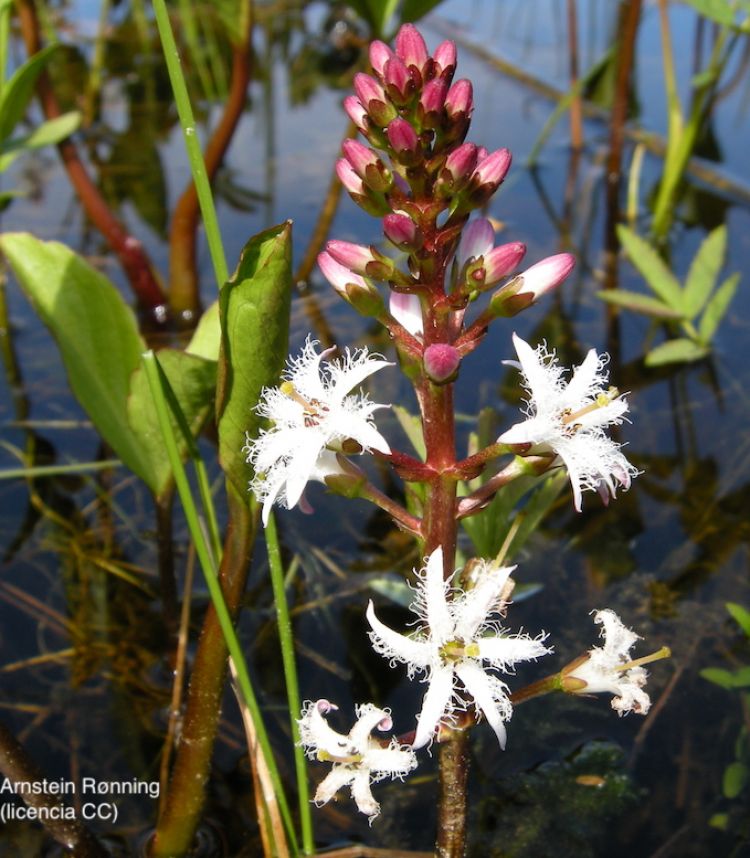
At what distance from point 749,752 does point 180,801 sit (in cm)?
94

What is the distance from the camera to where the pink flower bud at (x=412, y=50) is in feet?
3.74

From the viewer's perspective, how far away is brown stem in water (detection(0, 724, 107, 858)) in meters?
1.29

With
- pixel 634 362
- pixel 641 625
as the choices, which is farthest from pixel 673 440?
pixel 641 625

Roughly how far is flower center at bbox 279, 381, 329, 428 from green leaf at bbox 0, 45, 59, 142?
1.24m

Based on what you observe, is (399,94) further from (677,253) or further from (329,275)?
(677,253)

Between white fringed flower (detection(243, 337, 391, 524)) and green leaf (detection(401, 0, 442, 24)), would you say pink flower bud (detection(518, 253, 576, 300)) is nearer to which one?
white fringed flower (detection(243, 337, 391, 524))

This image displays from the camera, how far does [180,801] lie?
4.61 feet

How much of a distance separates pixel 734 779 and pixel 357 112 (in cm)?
120

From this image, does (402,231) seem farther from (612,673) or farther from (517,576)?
(517,576)

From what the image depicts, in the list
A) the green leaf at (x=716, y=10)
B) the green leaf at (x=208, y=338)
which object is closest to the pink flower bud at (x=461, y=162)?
the green leaf at (x=208, y=338)

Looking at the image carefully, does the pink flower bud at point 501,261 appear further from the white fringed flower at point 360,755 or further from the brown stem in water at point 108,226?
the brown stem in water at point 108,226

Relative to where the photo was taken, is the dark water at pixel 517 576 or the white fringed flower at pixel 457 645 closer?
the white fringed flower at pixel 457 645

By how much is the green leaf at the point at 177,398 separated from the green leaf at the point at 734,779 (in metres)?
1.03

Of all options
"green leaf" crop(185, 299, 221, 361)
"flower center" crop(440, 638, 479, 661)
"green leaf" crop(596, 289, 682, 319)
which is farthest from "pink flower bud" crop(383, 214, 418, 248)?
"green leaf" crop(596, 289, 682, 319)
